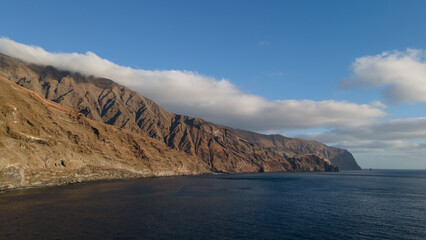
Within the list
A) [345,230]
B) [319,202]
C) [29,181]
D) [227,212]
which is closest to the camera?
[345,230]

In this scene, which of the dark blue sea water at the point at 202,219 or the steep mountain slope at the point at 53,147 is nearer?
the dark blue sea water at the point at 202,219

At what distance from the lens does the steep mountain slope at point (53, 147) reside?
91625mm

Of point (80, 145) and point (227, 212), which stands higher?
point (80, 145)

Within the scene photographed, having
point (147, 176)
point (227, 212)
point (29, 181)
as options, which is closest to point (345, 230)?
point (227, 212)

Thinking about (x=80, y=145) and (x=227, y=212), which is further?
(x=80, y=145)

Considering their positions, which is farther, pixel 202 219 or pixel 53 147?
pixel 53 147

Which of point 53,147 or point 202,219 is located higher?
point 53,147

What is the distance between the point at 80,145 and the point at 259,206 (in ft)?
352

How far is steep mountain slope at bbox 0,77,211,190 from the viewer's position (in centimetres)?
9162

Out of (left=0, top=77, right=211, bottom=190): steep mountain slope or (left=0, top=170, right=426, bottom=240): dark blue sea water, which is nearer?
(left=0, top=170, right=426, bottom=240): dark blue sea water

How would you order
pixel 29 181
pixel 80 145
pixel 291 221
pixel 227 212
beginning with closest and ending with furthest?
pixel 291 221, pixel 227 212, pixel 29 181, pixel 80 145

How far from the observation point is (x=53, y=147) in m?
113

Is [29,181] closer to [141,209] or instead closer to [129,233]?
[141,209]

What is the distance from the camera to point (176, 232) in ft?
140
